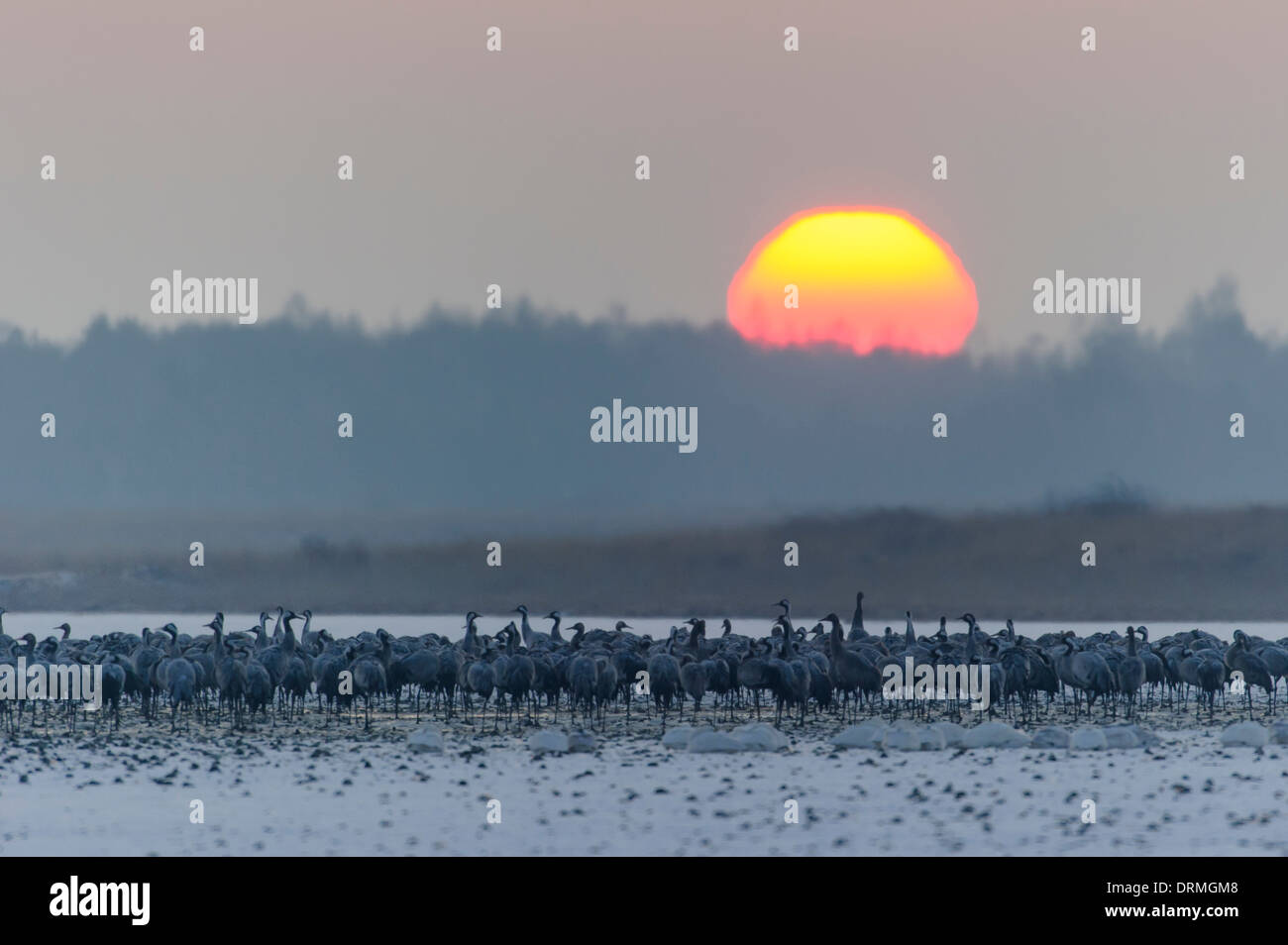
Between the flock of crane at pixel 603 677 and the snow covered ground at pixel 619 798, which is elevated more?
the flock of crane at pixel 603 677

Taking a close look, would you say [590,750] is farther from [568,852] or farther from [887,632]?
[887,632]

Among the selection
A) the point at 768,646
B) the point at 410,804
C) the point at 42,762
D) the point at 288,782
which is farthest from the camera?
the point at 768,646

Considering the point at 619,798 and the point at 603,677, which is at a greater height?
the point at 603,677

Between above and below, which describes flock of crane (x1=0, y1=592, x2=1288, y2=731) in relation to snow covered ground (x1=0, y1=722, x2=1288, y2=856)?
above

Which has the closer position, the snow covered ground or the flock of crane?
the snow covered ground

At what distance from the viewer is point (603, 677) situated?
30.0 m

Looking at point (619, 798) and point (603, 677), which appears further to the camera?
point (603, 677)

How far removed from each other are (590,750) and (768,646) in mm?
8834

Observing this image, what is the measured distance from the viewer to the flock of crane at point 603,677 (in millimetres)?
29766

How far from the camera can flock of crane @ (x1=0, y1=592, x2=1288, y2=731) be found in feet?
97.7

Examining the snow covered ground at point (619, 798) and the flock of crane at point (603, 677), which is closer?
the snow covered ground at point (619, 798)

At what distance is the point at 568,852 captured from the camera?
1806 centimetres
